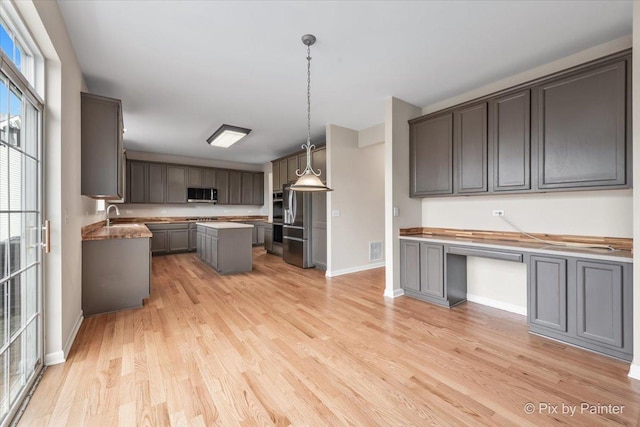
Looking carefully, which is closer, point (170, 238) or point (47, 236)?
point (47, 236)

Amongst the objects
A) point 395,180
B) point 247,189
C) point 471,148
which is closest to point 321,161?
point 395,180

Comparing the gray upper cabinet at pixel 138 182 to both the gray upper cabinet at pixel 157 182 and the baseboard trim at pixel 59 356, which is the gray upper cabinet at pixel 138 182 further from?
the baseboard trim at pixel 59 356

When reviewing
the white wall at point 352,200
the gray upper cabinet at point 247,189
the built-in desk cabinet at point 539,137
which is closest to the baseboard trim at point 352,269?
the white wall at point 352,200

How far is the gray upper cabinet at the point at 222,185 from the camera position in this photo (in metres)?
7.80

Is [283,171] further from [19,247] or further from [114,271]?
[19,247]

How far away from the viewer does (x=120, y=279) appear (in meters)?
3.16

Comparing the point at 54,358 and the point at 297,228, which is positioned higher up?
the point at 297,228

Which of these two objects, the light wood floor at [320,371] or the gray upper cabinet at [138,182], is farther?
the gray upper cabinet at [138,182]

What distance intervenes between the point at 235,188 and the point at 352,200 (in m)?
4.38

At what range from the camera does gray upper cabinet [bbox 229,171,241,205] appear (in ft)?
26.3

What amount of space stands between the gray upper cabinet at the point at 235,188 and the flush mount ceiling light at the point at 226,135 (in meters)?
2.45

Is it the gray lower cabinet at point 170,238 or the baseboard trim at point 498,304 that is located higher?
the gray lower cabinet at point 170,238

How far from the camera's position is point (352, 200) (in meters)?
5.10

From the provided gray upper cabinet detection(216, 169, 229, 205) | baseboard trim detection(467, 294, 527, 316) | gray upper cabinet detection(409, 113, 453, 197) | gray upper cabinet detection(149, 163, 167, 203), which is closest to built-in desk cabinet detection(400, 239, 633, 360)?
baseboard trim detection(467, 294, 527, 316)
